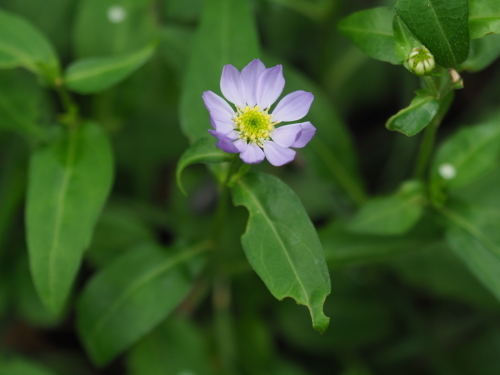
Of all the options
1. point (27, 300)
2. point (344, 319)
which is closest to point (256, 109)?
point (344, 319)

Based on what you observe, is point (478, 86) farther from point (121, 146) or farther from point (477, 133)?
point (121, 146)

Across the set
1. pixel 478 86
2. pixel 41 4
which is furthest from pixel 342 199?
pixel 41 4

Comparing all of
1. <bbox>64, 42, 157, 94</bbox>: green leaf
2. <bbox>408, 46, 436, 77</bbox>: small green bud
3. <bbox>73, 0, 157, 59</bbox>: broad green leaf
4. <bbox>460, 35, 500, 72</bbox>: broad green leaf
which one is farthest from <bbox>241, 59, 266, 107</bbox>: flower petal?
<bbox>73, 0, 157, 59</bbox>: broad green leaf

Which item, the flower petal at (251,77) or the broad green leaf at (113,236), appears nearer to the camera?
the flower petal at (251,77)

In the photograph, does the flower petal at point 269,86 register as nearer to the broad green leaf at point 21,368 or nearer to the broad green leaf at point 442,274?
the broad green leaf at point 442,274

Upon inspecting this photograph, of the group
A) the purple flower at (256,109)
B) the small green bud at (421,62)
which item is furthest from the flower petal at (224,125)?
the small green bud at (421,62)

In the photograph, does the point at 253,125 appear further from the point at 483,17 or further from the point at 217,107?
the point at 483,17
